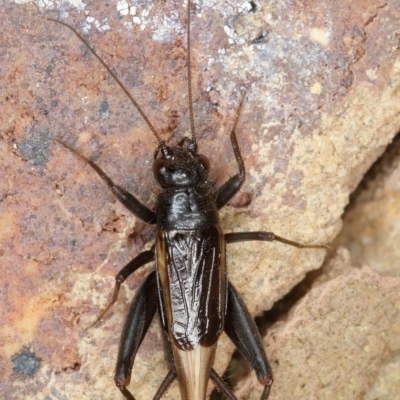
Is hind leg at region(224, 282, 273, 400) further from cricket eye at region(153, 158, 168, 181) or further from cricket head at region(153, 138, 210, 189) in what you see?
cricket eye at region(153, 158, 168, 181)

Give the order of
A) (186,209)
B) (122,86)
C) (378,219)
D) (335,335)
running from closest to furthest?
(122,86)
(186,209)
(335,335)
(378,219)

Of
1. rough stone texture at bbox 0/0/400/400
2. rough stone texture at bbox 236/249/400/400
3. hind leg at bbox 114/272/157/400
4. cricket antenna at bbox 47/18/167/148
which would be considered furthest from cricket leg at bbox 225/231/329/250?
cricket antenna at bbox 47/18/167/148

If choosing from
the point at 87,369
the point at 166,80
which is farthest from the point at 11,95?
the point at 87,369

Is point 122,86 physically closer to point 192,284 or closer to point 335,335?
point 192,284

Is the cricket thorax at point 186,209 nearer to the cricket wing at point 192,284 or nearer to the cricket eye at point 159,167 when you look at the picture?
the cricket wing at point 192,284

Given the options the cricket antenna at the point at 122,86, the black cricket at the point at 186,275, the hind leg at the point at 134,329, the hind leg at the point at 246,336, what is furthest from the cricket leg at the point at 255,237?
the cricket antenna at the point at 122,86

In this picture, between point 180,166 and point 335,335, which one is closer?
point 180,166

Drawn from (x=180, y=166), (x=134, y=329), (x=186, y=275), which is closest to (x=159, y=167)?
(x=180, y=166)

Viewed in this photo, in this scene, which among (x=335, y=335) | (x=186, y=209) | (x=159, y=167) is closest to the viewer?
(x=159, y=167)
